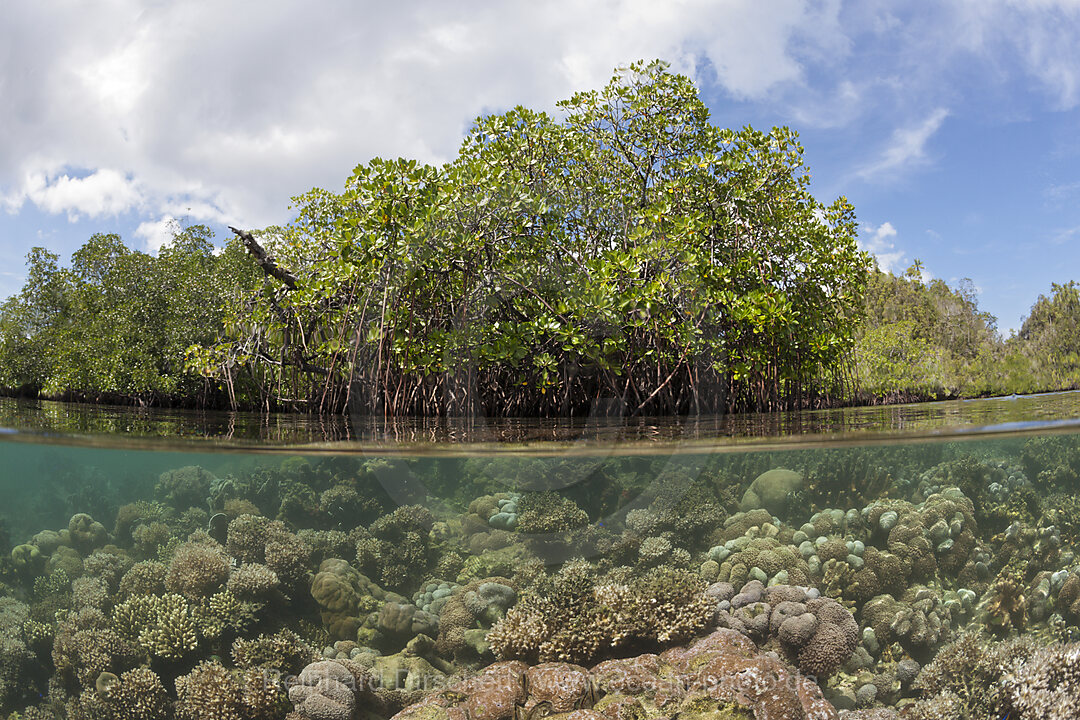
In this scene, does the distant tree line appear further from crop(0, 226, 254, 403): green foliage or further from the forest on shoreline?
crop(0, 226, 254, 403): green foliage

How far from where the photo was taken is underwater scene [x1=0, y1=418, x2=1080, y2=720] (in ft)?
20.6

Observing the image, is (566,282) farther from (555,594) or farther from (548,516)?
(555,594)

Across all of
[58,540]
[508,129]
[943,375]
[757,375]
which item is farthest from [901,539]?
[58,540]

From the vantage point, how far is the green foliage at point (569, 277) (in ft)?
25.3

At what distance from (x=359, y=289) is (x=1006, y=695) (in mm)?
9150

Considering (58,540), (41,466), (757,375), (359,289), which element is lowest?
(58,540)

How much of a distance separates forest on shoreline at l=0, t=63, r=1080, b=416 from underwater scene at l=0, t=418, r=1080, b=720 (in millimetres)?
1469

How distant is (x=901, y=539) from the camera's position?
26.3ft

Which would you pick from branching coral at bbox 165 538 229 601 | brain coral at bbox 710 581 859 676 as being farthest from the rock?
branching coral at bbox 165 538 229 601

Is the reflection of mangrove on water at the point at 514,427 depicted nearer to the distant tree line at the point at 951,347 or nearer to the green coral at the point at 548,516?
the green coral at the point at 548,516

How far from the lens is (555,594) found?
22.6 feet

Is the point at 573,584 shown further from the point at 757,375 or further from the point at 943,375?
the point at 943,375

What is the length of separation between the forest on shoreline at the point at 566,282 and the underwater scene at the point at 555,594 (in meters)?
1.47

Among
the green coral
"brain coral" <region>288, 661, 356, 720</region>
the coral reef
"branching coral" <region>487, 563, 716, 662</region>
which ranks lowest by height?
"brain coral" <region>288, 661, 356, 720</region>
